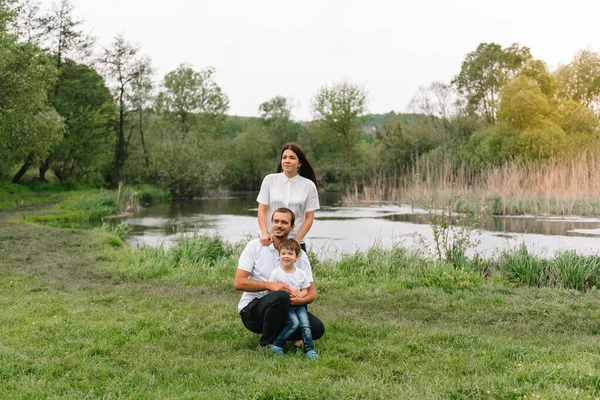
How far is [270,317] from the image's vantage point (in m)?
4.86

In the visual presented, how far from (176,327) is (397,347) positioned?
2.36m

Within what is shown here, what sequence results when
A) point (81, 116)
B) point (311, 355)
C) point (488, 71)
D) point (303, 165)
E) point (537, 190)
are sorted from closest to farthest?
point (311, 355) → point (303, 165) → point (537, 190) → point (81, 116) → point (488, 71)

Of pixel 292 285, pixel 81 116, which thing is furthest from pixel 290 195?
pixel 81 116

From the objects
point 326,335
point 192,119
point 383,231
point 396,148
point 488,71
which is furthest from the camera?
point 192,119

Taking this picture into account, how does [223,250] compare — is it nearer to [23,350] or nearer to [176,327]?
[176,327]

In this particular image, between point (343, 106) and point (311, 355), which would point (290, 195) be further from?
point (343, 106)

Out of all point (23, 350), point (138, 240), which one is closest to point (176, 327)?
point (23, 350)

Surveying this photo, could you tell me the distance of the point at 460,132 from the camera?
4766 centimetres

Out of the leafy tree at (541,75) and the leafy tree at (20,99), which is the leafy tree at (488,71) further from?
the leafy tree at (20,99)

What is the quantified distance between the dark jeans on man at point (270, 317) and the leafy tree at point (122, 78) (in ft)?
121

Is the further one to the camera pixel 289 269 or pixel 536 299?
pixel 536 299

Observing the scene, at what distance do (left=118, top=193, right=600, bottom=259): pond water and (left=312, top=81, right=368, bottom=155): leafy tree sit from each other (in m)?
39.3

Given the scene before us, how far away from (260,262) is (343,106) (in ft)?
199

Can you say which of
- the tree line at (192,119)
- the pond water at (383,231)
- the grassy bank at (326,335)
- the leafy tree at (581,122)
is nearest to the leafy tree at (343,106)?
the tree line at (192,119)
